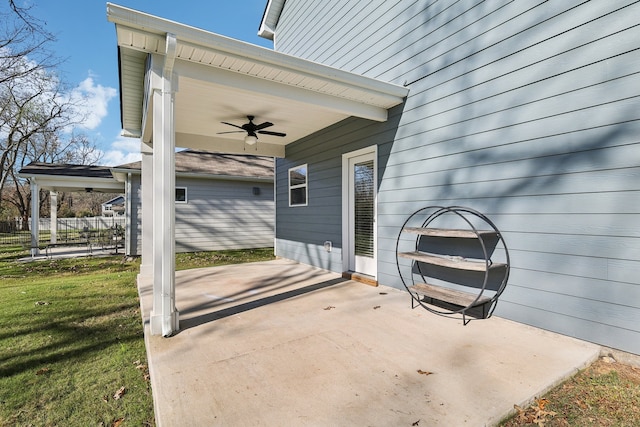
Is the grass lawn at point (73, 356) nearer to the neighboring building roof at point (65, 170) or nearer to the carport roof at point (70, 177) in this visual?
the carport roof at point (70, 177)

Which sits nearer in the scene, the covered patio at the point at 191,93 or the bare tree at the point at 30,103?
the covered patio at the point at 191,93

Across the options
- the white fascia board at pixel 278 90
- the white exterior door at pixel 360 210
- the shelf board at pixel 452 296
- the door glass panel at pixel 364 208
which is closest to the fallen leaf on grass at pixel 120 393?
the white fascia board at pixel 278 90

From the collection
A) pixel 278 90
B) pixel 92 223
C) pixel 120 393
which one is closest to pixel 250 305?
pixel 120 393

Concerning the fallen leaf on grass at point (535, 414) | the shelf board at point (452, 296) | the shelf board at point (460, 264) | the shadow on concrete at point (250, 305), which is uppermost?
the shelf board at point (460, 264)

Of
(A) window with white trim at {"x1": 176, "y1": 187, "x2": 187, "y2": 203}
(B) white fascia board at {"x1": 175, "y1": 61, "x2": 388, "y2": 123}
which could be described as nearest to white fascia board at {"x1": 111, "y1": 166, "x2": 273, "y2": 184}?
(A) window with white trim at {"x1": 176, "y1": 187, "x2": 187, "y2": 203}

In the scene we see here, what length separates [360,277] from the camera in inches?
205

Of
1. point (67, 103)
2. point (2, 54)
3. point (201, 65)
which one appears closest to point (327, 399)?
point (201, 65)

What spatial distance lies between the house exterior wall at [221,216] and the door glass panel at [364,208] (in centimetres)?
668

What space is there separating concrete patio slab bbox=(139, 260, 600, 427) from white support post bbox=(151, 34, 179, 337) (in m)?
0.28

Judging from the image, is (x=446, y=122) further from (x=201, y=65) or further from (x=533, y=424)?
(x=533, y=424)

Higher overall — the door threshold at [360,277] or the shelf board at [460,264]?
the shelf board at [460,264]

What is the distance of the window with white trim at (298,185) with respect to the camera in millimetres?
6988

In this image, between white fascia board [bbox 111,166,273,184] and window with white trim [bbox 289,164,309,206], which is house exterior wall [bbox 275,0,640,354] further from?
white fascia board [bbox 111,166,273,184]

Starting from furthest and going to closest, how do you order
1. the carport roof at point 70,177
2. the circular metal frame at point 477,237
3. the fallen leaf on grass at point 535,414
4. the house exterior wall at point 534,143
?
the carport roof at point 70,177
the circular metal frame at point 477,237
the house exterior wall at point 534,143
the fallen leaf on grass at point 535,414
